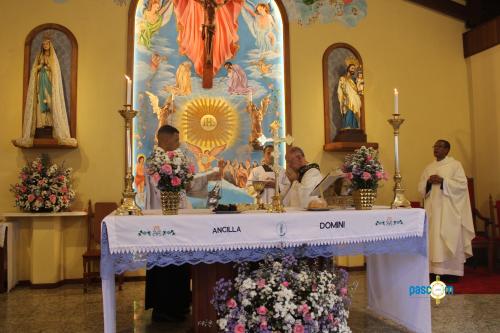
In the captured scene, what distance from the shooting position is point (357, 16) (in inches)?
308

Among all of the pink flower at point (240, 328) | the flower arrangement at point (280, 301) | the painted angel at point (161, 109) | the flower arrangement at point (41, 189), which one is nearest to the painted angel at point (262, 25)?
the painted angel at point (161, 109)

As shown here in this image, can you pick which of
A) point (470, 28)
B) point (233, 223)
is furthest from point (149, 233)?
point (470, 28)

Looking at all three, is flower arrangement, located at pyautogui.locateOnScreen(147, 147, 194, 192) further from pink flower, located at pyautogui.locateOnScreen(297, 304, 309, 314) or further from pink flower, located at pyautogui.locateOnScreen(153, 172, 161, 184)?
pink flower, located at pyautogui.locateOnScreen(297, 304, 309, 314)

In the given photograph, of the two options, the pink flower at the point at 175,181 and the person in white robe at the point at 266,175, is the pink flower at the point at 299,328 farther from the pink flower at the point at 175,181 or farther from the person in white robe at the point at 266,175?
the person in white robe at the point at 266,175

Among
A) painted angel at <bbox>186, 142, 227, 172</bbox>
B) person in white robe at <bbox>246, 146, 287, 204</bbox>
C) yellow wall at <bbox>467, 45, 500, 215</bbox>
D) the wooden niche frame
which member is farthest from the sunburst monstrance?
yellow wall at <bbox>467, 45, 500, 215</bbox>

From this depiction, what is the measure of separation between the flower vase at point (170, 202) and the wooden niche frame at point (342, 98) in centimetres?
413

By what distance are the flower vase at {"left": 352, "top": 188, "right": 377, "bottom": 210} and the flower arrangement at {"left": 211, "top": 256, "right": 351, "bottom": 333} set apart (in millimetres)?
794

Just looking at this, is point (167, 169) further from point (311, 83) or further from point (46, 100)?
point (311, 83)

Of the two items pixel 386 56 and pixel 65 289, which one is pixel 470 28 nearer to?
pixel 386 56

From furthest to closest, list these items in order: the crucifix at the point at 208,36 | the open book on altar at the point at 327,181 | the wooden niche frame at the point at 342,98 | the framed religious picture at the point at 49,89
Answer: the wooden niche frame at the point at 342,98, the crucifix at the point at 208,36, the framed religious picture at the point at 49,89, the open book on altar at the point at 327,181

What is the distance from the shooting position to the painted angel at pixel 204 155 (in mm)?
7016

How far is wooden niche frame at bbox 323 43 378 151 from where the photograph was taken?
7.28 metres

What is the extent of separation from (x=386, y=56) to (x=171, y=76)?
3.70 m

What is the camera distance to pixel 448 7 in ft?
27.0
